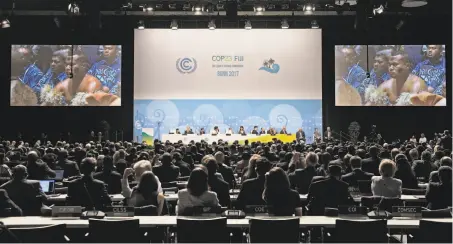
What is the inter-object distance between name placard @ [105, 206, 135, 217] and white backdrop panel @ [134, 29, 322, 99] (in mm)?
17308

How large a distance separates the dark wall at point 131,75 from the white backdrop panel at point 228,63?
68 centimetres

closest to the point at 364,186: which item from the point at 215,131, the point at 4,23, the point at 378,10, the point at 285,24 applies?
the point at 378,10

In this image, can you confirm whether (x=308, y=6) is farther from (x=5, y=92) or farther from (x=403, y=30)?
(x=5, y=92)

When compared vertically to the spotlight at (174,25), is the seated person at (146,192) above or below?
below

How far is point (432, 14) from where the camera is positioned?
892 inches

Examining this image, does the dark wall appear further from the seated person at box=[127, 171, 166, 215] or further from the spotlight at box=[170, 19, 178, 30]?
the seated person at box=[127, 171, 166, 215]

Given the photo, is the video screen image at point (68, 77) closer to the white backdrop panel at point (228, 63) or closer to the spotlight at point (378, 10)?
the white backdrop panel at point (228, 63)

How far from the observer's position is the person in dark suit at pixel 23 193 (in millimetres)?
6152

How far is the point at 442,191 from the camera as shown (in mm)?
6055

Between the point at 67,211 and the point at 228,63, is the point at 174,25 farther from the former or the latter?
the point at 67,211

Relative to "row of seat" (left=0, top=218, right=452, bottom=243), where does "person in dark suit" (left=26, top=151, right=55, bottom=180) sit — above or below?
above

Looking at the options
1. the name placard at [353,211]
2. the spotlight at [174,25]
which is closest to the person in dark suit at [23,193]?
the name placard at [353,211]

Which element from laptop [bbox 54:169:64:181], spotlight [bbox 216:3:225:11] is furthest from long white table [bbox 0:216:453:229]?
spotlight [bbox 216:3:225:11]

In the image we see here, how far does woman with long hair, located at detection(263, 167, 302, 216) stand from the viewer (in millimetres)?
5465
